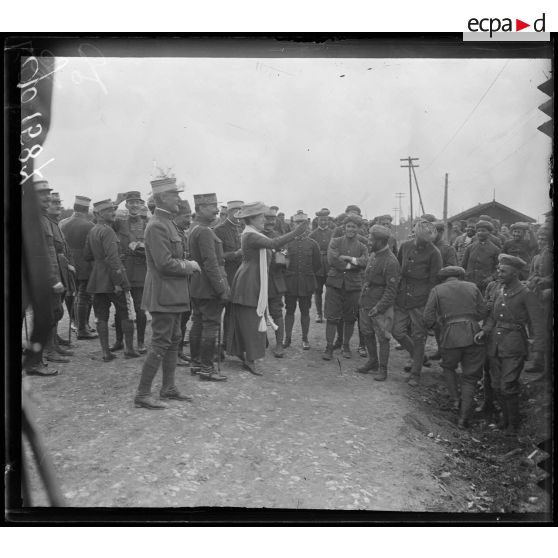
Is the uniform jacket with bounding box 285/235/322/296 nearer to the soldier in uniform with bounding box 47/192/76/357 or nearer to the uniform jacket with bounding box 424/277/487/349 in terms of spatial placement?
the uniform jacket with bounding box 424/277/487/349

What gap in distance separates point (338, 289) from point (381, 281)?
0.87 m

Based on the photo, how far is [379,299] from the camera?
6.05m

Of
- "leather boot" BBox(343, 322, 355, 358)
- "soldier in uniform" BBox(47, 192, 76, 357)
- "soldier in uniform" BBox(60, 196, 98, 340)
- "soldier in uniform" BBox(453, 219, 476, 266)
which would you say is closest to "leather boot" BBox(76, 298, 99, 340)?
"soldier in uniform" BBox(60, 196, 98, 340)

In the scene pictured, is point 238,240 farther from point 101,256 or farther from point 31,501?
point 31,501

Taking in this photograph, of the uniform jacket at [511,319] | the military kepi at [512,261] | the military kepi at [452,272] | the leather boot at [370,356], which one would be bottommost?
the leather boot at [370,356]

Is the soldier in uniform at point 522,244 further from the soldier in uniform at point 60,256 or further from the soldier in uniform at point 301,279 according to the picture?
the soldier in uniform at point 60,256

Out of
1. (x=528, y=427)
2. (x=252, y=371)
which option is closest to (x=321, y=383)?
(x=252, y=371)

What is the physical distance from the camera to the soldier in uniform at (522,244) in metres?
3.73

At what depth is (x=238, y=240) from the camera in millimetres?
6270

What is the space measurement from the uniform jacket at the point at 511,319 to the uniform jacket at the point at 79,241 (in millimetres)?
3953

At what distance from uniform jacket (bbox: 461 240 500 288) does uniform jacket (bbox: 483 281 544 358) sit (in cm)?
31

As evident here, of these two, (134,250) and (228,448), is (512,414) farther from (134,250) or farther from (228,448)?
(134,250)

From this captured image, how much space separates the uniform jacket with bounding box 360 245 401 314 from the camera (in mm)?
5879

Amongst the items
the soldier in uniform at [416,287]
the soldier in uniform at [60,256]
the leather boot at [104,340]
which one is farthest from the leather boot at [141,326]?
the soldier in uniform at [416,287]
